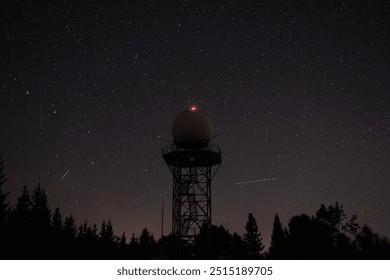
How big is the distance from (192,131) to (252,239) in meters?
55.9

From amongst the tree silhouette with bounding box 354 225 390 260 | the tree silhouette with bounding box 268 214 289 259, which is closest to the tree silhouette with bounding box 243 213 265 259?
the tree silhouette with bounding box 268 214 289 259

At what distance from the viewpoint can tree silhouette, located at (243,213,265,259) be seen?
78.9 meters

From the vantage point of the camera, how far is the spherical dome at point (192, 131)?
97.1 feet

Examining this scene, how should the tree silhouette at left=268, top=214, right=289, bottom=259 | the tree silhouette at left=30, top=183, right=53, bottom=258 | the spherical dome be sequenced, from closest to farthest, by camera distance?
1. the spherical dome
2. the tree silhouette at left=30, top=183, right=53, bottom=258
3. the tree silhouette at left=268, top=214, right=289, bottom=259

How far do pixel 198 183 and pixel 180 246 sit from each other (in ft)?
15.8

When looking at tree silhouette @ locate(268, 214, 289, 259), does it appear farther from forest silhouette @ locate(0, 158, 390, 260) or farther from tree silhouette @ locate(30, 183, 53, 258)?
tree silhouette @ locate(30, 183, 53, 258)

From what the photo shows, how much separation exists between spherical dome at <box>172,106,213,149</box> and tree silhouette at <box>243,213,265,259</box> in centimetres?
5432

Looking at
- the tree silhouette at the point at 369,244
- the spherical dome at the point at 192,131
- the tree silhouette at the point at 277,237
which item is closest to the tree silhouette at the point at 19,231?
the spherical dome at the point at 192,131

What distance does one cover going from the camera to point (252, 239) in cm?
8000

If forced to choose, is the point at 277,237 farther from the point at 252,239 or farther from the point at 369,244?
the point at 369,244

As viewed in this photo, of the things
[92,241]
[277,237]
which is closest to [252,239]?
[277,237]

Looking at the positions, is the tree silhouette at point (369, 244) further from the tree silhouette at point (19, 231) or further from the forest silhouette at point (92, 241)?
the tree silhouette at point (19, 231)
